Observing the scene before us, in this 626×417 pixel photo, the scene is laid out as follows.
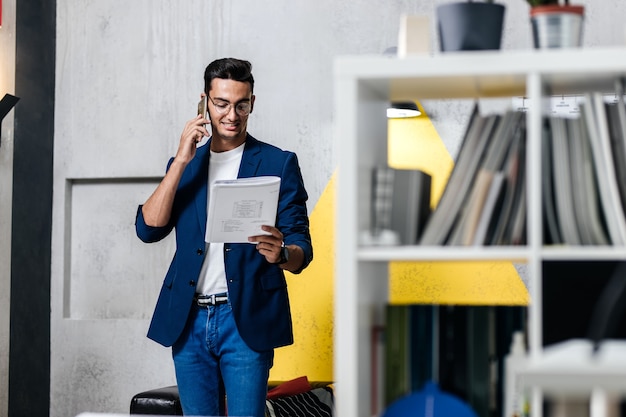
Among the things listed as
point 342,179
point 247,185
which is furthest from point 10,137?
point 342,179

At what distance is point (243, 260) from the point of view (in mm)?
2746

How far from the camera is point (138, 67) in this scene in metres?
4.68

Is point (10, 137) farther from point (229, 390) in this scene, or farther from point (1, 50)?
point (229, 390)

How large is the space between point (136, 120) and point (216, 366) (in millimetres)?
2230

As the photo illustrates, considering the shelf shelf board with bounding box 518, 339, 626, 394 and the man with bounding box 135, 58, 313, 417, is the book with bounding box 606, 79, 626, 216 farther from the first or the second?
the man with bounding box 135, 58, 313, 417

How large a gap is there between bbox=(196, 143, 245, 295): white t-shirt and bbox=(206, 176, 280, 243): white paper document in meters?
0.15

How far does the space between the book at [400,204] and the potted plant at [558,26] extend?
382 mm

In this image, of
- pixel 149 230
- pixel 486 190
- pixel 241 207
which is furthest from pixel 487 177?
pixel 149 230

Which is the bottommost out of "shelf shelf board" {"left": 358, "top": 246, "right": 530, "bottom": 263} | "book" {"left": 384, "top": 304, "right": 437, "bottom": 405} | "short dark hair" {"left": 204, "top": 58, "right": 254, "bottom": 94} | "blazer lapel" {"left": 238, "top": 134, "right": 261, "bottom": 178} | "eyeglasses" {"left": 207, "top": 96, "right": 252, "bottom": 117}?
"book" {"left": 384, "top": 304, "right": 437, "bottom": 405}

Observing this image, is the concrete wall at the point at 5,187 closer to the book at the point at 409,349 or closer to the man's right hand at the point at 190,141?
the man's right hand at the point at 190,141

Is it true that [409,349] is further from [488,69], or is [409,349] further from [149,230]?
[149,230]

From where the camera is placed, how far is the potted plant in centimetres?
182

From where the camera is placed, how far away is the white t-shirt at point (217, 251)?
2736 mm

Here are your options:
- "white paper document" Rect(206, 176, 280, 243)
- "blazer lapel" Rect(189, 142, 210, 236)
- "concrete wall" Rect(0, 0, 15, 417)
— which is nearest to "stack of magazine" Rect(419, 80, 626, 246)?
"white paper document" Rect(206, 176, 280, 243)
